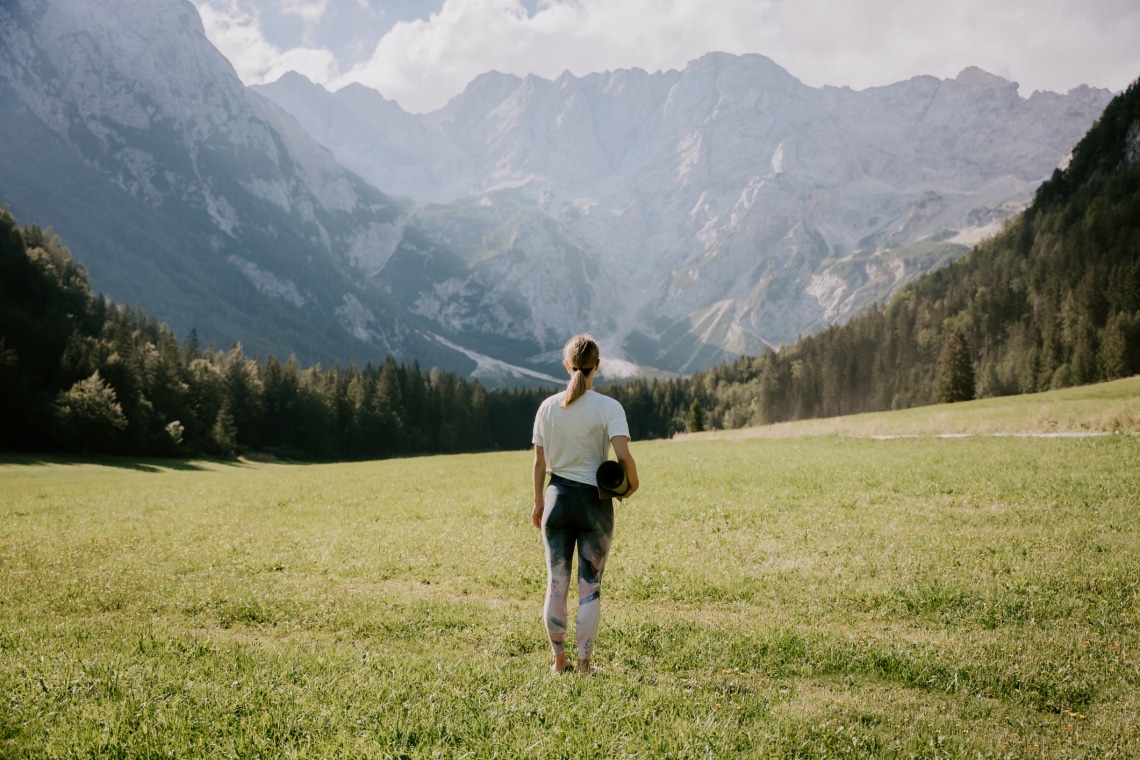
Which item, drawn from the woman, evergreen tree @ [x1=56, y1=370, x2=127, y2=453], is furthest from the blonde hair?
evergreen tree @ [x1=56, y1=370, x2=127, y2=453]

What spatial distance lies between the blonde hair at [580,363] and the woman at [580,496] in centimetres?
1

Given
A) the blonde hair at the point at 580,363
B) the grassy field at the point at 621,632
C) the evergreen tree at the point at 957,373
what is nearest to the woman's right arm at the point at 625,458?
the blonde hair at the point at 580,363

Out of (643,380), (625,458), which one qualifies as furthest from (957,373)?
(625,458)

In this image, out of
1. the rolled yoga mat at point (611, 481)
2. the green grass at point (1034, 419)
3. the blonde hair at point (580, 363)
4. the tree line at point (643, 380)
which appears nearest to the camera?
the rolled yoga mat at point (611, 481)

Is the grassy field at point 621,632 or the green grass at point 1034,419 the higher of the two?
the green grass at point 1034,419

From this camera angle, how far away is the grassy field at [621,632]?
646cm

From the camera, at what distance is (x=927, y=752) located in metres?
6.45

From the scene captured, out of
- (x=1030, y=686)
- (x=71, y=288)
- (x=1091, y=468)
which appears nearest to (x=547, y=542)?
(x=1030, y=686)

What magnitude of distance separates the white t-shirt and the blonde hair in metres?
0.12

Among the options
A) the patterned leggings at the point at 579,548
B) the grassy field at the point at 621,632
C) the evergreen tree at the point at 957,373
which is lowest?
the grassy field at the point at 621,632

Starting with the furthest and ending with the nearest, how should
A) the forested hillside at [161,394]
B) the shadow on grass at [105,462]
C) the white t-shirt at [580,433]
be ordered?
the forested hillside at [161,394]
the shadow on grass at [105,462]
the white t-shirt at [580,433]

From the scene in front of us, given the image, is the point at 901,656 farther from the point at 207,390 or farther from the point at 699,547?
the point at 207,390

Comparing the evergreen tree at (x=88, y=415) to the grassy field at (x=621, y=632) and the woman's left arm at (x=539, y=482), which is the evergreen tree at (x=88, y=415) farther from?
the woman's left arm at (x=539, y=482)

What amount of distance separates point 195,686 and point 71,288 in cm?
12799
